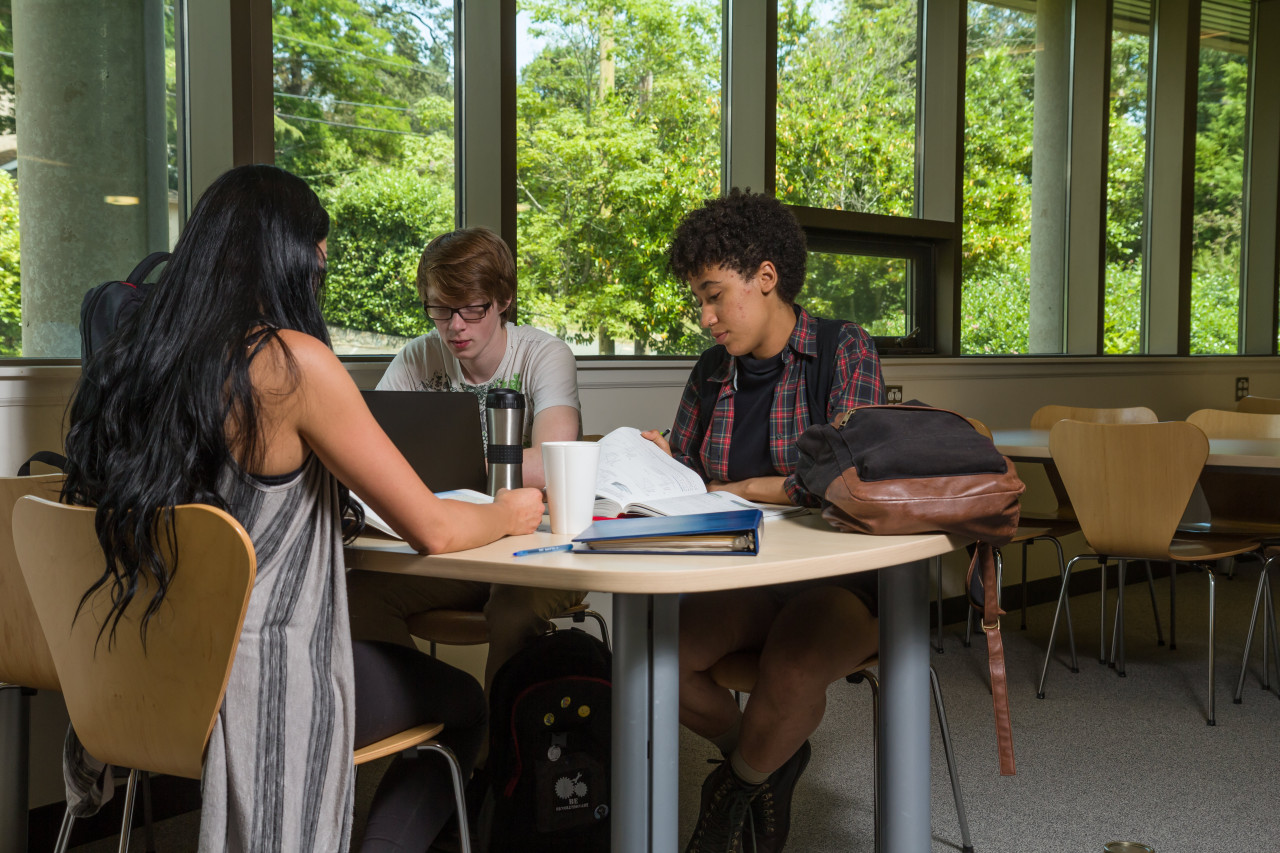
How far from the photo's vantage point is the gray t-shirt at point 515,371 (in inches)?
89.1

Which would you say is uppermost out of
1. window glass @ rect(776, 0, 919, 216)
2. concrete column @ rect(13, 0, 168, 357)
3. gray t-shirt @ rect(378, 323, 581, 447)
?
window glass @ rect(776, 0, 919, 216)

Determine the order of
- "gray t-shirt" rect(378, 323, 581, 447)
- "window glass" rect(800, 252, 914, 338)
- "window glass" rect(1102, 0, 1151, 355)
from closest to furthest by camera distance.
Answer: "gray t-shirt" rect(378, 323, 581, 447) → "window glass" rect(800, 252, 914, 338) → "window glass" rect(1102, 0, 1151, 355)

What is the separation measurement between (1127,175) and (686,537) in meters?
5.19

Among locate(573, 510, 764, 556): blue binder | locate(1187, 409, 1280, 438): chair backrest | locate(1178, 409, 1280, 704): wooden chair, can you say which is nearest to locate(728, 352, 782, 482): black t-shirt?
locate(573, 510, 764, 556): blue binder

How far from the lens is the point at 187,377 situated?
1.10m

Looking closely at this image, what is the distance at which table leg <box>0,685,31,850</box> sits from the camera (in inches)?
65.2

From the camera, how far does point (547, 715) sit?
5.65ft

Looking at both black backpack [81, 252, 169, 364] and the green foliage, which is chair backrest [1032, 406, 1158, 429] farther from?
the green foliage

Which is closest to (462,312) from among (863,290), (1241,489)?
(863,290)

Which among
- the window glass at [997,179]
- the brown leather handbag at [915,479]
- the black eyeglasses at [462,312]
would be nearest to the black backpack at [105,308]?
the black eyeglasses at [462,312]

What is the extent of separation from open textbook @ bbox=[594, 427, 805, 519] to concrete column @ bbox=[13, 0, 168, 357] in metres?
1.56

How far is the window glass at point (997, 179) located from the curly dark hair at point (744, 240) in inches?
113

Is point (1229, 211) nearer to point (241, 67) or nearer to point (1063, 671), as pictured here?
point (1063, 671)

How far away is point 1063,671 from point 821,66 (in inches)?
99.9
